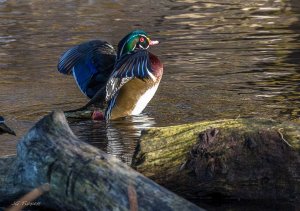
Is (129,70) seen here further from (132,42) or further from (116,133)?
(132,42)

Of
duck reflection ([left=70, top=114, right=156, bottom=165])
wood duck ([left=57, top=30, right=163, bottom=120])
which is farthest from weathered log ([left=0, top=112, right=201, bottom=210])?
wood duck ([left=57, top=30, right=163, bottom=120])

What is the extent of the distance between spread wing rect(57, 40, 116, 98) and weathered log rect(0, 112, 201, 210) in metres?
3.26

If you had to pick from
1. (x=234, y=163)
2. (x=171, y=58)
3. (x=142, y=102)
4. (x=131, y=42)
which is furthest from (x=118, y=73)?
(x=171, y=58)

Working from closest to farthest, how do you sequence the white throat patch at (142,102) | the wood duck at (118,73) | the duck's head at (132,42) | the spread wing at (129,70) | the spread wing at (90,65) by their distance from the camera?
the spread wing at (129,70) → the wood duck at (118,73) → the white throat patch at (142,102) → the duck's head at (132,42) → the spread wing at (90,65)

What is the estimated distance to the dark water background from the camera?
26.0ft

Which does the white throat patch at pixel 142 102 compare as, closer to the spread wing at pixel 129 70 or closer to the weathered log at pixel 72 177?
the spread wing at pixel 129 70

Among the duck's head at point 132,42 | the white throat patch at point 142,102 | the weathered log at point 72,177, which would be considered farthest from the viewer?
the duck's head at point 132,42

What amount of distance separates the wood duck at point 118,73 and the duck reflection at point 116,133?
5.5 inches

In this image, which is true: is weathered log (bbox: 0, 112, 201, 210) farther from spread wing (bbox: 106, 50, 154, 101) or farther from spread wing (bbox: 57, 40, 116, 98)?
spread wing (bbox: 57, 40, 116, 98)

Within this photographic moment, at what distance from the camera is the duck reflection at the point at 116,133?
6934 millimetres

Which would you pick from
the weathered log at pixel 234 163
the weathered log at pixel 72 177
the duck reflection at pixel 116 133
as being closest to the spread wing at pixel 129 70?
the duck reflection at pixel 116 133

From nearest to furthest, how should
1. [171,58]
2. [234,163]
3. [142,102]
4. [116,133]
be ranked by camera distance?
1. [234,163]
2. [116,133]
3. [142,102]
4. [171,58]

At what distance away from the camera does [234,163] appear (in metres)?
5.59

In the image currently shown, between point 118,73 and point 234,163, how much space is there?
8.03 ft
